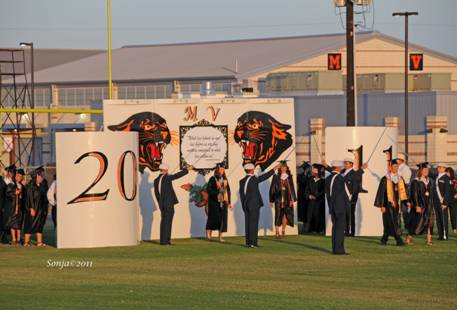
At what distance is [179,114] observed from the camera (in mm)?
31359

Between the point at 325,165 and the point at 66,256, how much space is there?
873 cm

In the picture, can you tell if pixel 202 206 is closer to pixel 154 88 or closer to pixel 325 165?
pixel 325 165

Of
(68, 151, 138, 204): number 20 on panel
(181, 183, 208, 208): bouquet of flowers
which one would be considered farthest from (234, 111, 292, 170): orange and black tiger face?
(68, 151, 138, 204): number 20 on panel

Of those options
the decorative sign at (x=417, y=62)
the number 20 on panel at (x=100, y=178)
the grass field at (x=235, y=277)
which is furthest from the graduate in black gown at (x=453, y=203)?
the decorative sign at (x=417, y=62)

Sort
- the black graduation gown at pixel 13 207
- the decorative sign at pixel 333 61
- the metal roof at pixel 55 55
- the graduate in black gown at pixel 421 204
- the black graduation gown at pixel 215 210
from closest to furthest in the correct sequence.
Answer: the graduate in black gown at pixel 421 204 → the black graduation gown at pixel 13 207 → the black graduation gown at pixel 215 210 → the decorative sign at pixel 333 61 → the metal roof at pixel 55 55

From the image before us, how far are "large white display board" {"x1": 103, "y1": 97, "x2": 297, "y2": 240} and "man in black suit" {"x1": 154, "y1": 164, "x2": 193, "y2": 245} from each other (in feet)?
5.16

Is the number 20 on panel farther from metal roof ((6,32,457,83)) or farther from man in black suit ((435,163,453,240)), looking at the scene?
metal roof ((6,32,457,83))

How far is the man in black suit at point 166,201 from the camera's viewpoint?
2866cm

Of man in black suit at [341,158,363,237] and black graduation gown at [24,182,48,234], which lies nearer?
black graduation gown at [24,182,48,234]

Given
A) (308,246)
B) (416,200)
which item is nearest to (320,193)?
(416,200)

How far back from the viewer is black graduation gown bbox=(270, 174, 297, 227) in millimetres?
30609

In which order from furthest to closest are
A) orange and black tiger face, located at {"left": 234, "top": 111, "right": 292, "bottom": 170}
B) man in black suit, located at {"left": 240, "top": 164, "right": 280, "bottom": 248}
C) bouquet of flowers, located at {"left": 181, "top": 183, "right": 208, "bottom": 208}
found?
orange and black tiger face, located at {"left": 234, "top": 111, "right": 292, "bottom": 170} < bouquet of flowers, located at {"left": 181, "top": 183, "right": 208, "bottom": 208} < man in black suit, located at {"left": 240, "top": 164, "right": 280, "bottom": 248}

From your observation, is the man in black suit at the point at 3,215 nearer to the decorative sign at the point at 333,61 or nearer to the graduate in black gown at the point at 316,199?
the graduate in black gown at the point at 316,199

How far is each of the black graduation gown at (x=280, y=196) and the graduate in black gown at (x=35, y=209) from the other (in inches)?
222
